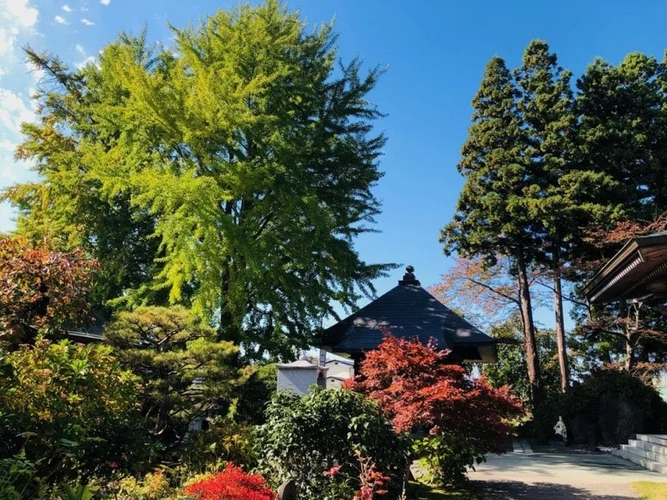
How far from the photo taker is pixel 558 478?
26.5 ft

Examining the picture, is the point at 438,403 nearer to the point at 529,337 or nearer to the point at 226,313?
the point at 226,313

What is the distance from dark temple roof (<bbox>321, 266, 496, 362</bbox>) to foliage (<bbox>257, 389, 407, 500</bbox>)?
538 centimetres

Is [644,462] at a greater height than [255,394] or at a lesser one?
lesser

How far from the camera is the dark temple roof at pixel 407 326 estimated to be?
35.2ft

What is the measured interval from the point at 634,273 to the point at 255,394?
23.8 feet

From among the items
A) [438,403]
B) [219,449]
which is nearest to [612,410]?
[438,403]

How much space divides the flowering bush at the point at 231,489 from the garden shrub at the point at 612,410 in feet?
44.1

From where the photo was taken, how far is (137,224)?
13.2m

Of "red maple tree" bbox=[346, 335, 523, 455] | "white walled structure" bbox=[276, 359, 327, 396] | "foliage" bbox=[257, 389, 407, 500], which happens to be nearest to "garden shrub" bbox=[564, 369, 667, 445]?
"red maple tree" bbox=[346, 335, 523, 455]

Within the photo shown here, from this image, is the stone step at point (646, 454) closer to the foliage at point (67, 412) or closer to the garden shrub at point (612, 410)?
the garden shrub at point (612, 410)

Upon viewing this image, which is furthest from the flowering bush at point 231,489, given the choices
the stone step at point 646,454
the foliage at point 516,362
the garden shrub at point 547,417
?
the foliage at point 516,362

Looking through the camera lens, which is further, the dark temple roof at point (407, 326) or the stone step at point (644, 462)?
the dark temple roof at point (407, 326)

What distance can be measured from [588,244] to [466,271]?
5.59m

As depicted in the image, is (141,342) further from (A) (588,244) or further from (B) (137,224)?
(A) (588,244)
